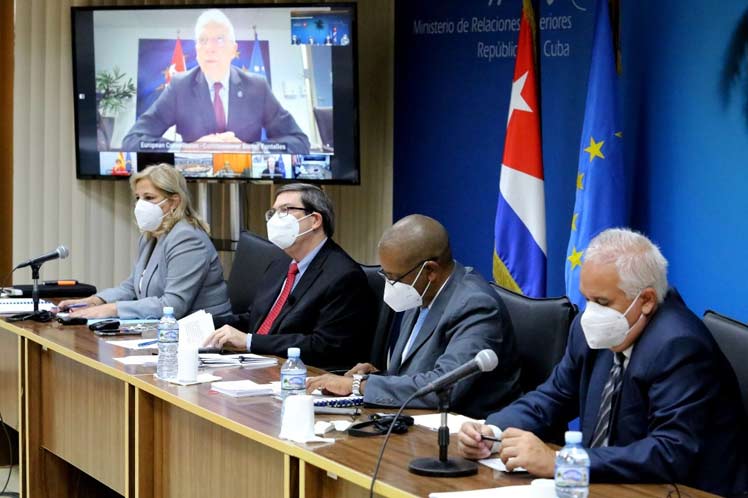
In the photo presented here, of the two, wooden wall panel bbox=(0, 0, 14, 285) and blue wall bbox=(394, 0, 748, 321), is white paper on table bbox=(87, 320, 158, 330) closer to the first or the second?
blue wall bbox=(394, 0, 748, 321)

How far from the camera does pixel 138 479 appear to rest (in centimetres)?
369

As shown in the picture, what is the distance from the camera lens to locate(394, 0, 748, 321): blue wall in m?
4.59

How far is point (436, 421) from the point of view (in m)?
3.00

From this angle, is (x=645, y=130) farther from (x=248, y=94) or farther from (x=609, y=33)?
(x=248, y=94)

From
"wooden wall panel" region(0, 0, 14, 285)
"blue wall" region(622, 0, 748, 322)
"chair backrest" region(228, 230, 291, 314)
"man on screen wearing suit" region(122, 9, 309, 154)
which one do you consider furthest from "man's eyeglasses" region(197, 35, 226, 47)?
"blue wall" region(622, 0, 748, 322)

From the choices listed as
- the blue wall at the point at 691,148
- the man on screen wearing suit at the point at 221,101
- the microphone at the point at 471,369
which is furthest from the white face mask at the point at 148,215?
the microphone at the point at 471,369

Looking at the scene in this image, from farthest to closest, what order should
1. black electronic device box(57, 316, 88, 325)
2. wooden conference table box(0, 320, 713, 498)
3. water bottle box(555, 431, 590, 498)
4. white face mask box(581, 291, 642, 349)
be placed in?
black electronic device box(57, 316, 88, 325) < white face mask box(581, 291, 642, 349) < wooden conference table box(0, 320, 713, 498) < water bottle box(555, 431, 590, 498)

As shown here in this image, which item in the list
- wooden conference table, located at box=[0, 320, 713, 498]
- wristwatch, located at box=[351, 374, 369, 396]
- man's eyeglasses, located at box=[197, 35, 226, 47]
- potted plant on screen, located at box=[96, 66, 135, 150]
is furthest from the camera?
potted plant on screen, located at box=[96, 66, 135, 150]

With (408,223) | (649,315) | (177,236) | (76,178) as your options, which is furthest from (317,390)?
(76,178)

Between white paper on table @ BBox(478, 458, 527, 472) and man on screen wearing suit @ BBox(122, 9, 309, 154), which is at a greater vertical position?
man on screen wearing suit @ BBox(122, 9, 309, 154)

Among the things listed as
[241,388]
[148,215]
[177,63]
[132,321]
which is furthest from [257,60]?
[241,388]

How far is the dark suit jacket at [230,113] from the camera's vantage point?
645 centimetres

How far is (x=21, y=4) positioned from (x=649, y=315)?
5.35 meters

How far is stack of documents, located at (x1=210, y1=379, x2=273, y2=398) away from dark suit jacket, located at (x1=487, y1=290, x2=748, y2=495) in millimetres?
1035
